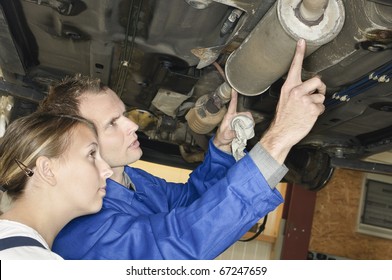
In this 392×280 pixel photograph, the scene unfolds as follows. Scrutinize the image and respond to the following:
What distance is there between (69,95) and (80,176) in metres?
0.32

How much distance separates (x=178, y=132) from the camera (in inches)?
76.2

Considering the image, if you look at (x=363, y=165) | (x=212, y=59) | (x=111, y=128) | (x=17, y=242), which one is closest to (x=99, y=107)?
(x=111, y=128)

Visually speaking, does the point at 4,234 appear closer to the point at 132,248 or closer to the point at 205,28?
the point at 132,248

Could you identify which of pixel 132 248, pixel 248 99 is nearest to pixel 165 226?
pixel 132 248

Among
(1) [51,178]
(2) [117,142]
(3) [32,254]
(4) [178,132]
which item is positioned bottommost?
(3) [32,254]

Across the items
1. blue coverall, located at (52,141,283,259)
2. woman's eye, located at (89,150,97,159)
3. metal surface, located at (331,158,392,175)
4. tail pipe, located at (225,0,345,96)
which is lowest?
blue coverall, located at (52,141,283,259)

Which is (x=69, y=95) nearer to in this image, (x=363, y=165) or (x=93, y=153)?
(x=93, y=153)

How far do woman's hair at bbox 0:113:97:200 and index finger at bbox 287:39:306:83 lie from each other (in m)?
0.49

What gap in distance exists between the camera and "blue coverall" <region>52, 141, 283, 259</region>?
899mm

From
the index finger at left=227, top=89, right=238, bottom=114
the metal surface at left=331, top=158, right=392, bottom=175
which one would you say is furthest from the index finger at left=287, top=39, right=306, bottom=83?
the metal surface at left=331, top=158, right=392, bottom=175

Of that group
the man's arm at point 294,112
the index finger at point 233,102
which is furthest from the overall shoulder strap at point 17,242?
the index finger at point 233,102

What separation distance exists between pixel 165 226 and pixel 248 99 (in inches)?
27.7

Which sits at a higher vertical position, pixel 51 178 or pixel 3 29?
pixel 3 29

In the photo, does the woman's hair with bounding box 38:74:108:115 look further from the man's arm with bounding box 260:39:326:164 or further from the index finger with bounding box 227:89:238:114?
the man's arm with bounding box 260:39:326:164
